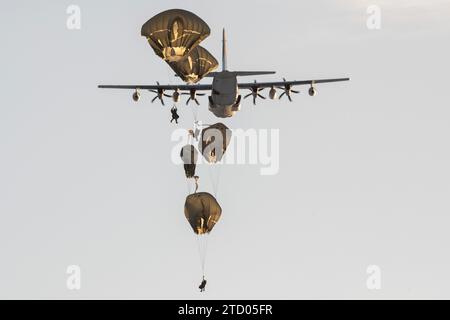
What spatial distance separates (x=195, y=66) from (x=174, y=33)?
1404cm

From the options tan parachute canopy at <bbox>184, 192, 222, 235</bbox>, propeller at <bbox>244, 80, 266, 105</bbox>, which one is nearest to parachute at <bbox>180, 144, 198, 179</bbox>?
tan parachute canopy at <bbox>184, 192, 222, 235</bbox>

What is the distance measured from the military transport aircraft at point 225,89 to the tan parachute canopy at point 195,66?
143 centimetres

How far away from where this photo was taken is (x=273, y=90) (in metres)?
154

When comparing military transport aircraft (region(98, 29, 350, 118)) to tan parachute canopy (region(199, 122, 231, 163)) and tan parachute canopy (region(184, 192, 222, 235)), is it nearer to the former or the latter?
tan parachute canopy (region(199, 122, 231, 163))

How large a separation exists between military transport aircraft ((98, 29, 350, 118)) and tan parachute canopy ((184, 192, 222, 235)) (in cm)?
950

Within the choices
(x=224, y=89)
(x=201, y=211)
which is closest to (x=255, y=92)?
(x=224, y=89)

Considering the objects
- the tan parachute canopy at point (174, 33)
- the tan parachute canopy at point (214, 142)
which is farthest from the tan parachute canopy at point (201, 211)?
the tan parachute canopy at point (174, 33)

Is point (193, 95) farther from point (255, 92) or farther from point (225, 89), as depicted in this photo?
point (225, 89)

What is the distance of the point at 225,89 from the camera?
13550 centimetres

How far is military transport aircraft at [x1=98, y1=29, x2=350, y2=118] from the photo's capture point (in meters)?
136
